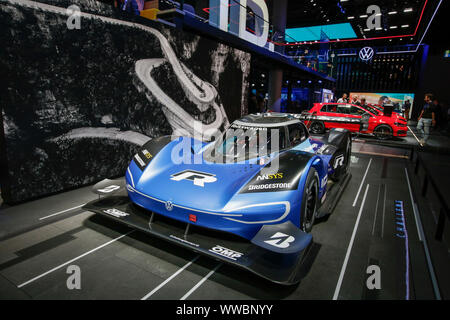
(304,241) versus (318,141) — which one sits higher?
(318,141)

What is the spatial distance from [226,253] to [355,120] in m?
9.54

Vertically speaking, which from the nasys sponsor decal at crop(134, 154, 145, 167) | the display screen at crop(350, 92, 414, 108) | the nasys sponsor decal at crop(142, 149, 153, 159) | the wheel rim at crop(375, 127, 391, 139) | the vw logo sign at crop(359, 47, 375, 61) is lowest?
the wheel rim at crop(375, 127, 391, 139)

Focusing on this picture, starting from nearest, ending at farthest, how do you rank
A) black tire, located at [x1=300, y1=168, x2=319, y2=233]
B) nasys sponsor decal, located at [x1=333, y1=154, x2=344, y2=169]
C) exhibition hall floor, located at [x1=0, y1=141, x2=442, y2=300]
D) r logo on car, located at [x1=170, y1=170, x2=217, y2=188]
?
exhibition hall floor, located at [x1=0, y1=141, x2=442, y2=300] < r logo on car, located at [x1=170, y1=170, x2=217, y2=188] < black tire, located at [x1=300, y1=168, x2=319, y2=233] < nasys sponsor decal, located at [x1=333, y1=154, x2=344, y2=169]

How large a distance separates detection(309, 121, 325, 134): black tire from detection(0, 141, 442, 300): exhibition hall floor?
7.55 m

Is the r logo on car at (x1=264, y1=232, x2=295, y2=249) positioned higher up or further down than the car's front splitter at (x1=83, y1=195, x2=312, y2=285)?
higher up

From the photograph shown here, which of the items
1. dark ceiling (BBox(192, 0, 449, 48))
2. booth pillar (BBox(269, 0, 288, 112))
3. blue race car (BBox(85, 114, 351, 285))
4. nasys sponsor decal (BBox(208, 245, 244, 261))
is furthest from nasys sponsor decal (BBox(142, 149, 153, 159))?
booth pillar (BBox(269, 0, 288, 112))

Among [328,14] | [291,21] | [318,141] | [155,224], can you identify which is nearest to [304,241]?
[155,224]

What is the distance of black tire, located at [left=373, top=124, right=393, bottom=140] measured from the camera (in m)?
9.62

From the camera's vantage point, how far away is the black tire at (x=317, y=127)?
10.6 m

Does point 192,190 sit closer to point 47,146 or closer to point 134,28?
point 47,146

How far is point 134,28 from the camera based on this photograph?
463cm

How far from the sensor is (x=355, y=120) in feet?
32.4

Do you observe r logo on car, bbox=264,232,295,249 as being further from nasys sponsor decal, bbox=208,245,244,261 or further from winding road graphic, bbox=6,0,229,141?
winding road graphic, bbox=6,0,229,141
